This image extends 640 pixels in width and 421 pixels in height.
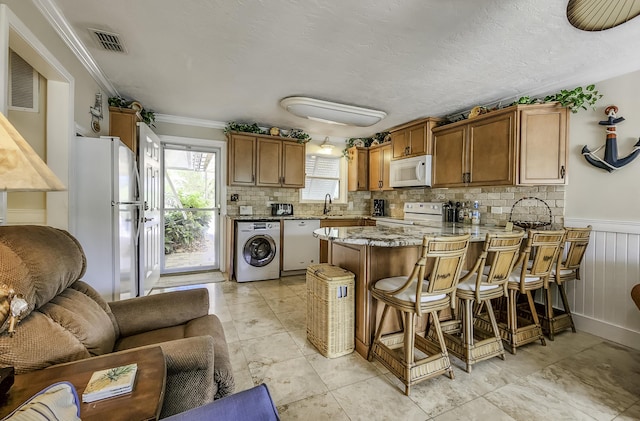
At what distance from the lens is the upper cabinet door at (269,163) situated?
14.7 feet

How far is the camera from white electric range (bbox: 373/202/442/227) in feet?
13.2

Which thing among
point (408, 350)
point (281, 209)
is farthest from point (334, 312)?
point (281, 209)

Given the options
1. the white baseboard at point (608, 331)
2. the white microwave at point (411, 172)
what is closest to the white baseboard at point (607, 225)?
the white baseboard at point (608, 331)

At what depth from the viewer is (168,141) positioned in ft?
13.9

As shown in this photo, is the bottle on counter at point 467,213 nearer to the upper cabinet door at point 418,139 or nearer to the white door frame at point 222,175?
the upper cabinet door at point 418,139

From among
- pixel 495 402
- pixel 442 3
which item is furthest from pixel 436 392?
pixel 442 3

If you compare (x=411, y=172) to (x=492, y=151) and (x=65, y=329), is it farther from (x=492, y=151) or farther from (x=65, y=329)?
(x=65, y=329)

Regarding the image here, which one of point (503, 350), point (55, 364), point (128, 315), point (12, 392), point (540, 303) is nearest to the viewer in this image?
point (12, 392)

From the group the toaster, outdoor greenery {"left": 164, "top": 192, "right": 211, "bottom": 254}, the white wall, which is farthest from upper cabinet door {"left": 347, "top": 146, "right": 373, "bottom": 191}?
the white wall

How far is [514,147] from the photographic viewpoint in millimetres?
2887

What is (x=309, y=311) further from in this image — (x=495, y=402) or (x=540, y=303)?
(x=540, y=303)

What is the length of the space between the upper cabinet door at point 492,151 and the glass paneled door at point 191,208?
3764 mm

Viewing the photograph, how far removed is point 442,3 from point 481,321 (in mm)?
2574

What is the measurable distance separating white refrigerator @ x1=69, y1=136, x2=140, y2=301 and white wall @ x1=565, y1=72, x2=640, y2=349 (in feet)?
14.0
